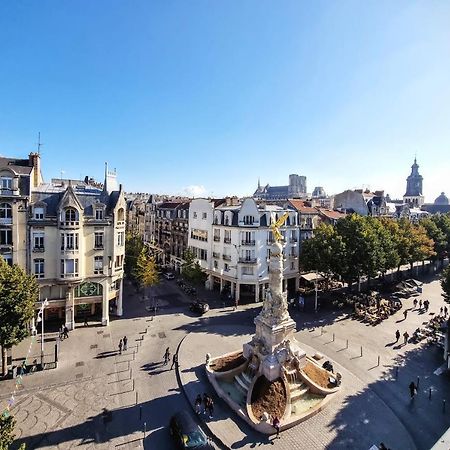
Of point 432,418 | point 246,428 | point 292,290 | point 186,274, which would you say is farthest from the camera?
point 292,290

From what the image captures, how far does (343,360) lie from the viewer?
27.7 m

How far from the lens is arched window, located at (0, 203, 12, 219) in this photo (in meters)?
30.5

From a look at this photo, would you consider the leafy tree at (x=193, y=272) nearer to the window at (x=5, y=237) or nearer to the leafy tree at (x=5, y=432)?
the window at (x=5, y=237)

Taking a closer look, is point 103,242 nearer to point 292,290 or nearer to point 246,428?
point 246,428

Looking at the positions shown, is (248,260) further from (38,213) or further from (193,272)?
(38,213)

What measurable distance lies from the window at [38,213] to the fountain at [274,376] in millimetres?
22728

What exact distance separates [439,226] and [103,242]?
7218cm

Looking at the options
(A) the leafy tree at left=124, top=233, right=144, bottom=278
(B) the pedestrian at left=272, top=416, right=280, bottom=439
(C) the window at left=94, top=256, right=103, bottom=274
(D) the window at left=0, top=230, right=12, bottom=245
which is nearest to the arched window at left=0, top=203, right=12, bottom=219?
(D) the window at left=0, top=230, right=12, bottom=245

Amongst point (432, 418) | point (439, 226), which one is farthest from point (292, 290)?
point (439, 226)

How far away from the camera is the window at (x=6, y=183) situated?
3031cm

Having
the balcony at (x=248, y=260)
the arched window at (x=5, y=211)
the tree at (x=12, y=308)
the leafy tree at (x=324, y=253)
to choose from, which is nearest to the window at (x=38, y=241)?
the arched window at (x=5, y=211)

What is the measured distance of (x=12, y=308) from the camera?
2280cm

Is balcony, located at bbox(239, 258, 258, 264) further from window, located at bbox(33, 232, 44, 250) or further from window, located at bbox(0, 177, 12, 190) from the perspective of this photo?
window, located at bbox(0, 177, 12, 190)

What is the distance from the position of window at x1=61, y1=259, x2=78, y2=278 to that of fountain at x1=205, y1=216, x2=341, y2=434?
1780cm
